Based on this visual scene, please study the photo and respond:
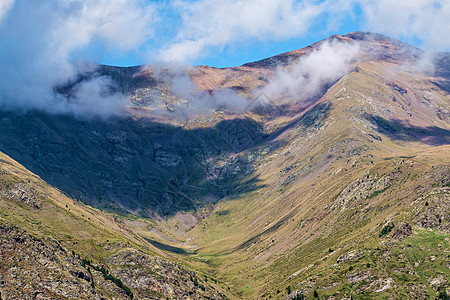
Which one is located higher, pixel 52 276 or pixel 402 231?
pixel 52 276

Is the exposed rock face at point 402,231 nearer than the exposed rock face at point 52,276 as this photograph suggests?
No

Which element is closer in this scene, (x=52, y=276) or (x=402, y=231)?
(x=52, y=276)

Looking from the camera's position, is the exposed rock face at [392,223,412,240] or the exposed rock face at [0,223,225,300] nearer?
the exposed rock face at [0,223,225,300]

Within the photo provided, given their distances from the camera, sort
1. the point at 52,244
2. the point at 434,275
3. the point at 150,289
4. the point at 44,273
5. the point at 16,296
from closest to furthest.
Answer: the point at 16,296, the point at 434,275, the point at 44,273, the point at 52,244, the point at 150,289

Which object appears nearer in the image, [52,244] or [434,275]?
[434,275]

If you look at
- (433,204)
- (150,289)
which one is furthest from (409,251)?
(150,289)

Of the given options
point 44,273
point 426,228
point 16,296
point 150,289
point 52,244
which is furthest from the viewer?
point 150,289

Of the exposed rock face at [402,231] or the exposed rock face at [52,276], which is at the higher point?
the exposed rock face at [52,276]

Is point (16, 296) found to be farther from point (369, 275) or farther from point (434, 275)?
point (434, 275)

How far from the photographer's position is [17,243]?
160m

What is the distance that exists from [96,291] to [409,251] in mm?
126588

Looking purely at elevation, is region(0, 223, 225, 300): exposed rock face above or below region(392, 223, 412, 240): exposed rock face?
above

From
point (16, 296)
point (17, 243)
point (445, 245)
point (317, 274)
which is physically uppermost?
point (17, 243)

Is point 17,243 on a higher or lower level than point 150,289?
higher
